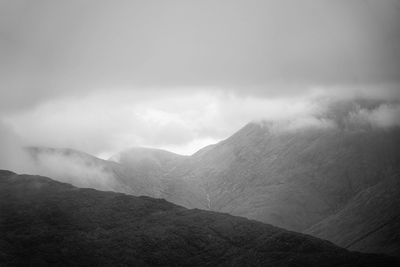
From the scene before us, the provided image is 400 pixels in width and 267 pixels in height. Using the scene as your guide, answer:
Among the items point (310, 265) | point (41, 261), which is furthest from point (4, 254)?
point (310, 265)

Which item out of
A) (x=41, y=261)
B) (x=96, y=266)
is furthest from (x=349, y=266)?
(x=41, y=261)

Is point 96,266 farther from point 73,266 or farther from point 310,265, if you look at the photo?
point 310,265

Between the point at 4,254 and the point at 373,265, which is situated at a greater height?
the point at 4,254

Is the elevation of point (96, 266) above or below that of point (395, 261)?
above

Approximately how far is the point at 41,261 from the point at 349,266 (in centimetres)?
12258

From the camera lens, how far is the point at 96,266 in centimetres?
19988

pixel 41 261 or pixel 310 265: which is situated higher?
pixel 41 261

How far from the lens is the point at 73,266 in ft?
648

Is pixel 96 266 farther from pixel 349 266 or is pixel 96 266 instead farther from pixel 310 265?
pixel 349 266

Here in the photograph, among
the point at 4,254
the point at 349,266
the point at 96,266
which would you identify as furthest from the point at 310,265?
the point at 4,254

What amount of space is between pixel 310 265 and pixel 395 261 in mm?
34074

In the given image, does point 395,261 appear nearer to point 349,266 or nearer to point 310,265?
point 349,266

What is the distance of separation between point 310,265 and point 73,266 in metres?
96.1

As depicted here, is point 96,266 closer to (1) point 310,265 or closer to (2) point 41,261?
(2) point 41,261
